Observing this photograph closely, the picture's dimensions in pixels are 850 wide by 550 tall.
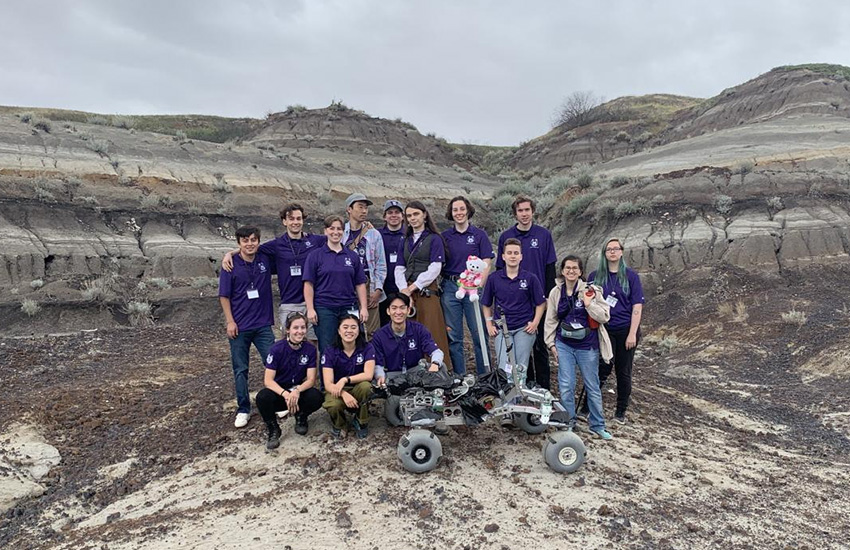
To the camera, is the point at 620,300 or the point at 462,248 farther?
the point at 462,248

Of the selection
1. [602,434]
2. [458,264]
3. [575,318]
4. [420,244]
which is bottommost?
[602,434]

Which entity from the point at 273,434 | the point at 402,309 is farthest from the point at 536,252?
the point at 273,434

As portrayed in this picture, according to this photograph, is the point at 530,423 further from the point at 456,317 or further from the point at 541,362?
the point at 456,317

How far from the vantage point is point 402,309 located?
5301 millimetres

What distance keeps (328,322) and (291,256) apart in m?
0.96

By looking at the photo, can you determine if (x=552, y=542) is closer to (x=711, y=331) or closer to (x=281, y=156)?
(x=711, y=331)

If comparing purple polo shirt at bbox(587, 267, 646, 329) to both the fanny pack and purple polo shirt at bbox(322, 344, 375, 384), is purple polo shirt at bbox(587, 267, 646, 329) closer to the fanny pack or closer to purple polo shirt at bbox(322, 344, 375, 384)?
the fanny pack

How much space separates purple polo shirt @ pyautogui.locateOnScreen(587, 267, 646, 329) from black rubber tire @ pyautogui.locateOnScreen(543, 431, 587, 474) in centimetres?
170

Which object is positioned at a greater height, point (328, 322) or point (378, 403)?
point (328, 322)

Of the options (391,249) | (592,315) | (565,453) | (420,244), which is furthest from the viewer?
(391,249)

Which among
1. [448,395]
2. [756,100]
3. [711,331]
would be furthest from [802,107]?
[448,395]

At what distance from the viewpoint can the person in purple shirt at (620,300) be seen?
5723 millimetres

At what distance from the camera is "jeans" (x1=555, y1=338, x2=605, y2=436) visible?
546cm

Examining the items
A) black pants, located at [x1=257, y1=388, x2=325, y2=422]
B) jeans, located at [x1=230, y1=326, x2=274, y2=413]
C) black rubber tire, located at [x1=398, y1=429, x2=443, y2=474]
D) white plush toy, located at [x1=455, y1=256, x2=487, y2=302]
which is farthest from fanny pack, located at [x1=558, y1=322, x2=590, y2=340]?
jeans, located at [x1=230, y1=326, x2=274, y2=413]
